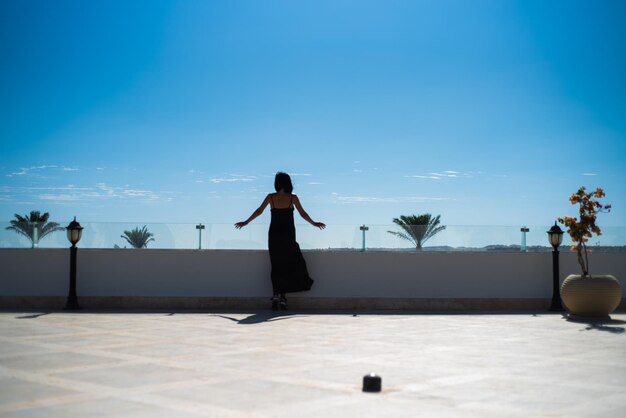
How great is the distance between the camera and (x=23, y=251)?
14.8m

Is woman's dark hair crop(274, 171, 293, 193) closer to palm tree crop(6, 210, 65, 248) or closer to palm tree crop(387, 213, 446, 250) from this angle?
palm tree crop(387, 213, 446, 250)

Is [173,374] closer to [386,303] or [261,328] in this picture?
[261,328]

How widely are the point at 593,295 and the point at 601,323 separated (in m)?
0.63

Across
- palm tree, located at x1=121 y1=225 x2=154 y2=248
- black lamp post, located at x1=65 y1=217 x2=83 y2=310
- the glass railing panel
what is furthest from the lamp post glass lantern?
palm tree, located at x1=121 y1=225 x2=154 y2=248

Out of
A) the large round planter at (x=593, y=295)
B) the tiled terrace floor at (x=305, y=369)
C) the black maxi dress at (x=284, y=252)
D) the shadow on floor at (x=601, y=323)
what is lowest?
the tiled terrace floor at (x=305, y=369)

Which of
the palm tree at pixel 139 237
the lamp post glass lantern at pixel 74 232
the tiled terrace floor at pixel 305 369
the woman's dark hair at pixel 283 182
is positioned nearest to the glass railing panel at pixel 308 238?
the palm tree at pixel 139 237

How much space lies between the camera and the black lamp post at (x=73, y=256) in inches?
548

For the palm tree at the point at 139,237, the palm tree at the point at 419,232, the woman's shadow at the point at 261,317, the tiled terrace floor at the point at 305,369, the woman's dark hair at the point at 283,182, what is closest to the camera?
the tiled terrace floor at the point at 305,369

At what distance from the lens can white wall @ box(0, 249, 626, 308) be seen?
14.7 metres

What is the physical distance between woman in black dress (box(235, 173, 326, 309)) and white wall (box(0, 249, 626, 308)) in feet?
2.24

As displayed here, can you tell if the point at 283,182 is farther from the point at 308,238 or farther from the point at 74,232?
the point at 74,232

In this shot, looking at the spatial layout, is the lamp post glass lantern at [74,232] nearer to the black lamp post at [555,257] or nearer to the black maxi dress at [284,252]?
the black maxi dress at [284,252]

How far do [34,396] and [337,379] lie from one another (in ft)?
7.24

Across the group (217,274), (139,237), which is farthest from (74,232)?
(217,274)
